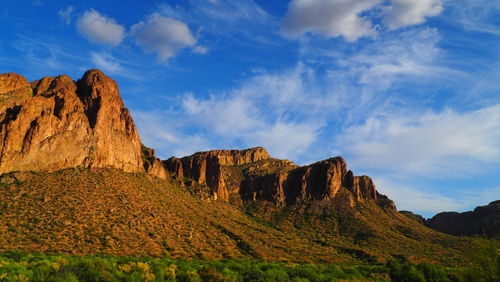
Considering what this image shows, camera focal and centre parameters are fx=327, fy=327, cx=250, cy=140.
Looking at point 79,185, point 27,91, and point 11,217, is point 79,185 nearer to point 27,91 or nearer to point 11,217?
point 11,217

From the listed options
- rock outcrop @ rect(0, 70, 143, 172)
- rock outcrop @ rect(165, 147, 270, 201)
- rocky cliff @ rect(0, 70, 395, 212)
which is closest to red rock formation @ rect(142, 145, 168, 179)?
rocky cliff @ rect(0, 70, 395, 212)

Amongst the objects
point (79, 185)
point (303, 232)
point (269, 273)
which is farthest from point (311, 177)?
point (269, 273)

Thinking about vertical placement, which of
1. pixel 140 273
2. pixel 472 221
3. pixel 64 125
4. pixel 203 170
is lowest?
pixel 140 273

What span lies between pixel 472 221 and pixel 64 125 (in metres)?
193

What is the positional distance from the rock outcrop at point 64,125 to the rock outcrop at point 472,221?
15624 centimetres

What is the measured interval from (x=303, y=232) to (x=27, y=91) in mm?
104318

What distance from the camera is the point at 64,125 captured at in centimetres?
9544

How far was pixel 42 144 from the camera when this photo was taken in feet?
285

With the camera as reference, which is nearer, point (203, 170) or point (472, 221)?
point (203, 170)

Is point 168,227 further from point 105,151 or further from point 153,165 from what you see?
point 153,165

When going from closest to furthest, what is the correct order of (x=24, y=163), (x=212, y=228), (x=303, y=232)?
1. (x=24, y=163)
2. (x=212, y=228)
3. (x=303, y=232)

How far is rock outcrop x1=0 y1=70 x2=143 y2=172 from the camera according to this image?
83875mm

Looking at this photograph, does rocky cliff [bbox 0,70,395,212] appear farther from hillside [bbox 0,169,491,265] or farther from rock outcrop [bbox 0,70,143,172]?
hillside [bbox 0,169,491,265]

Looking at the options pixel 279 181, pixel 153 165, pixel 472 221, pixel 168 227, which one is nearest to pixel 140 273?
pixel 168 227
